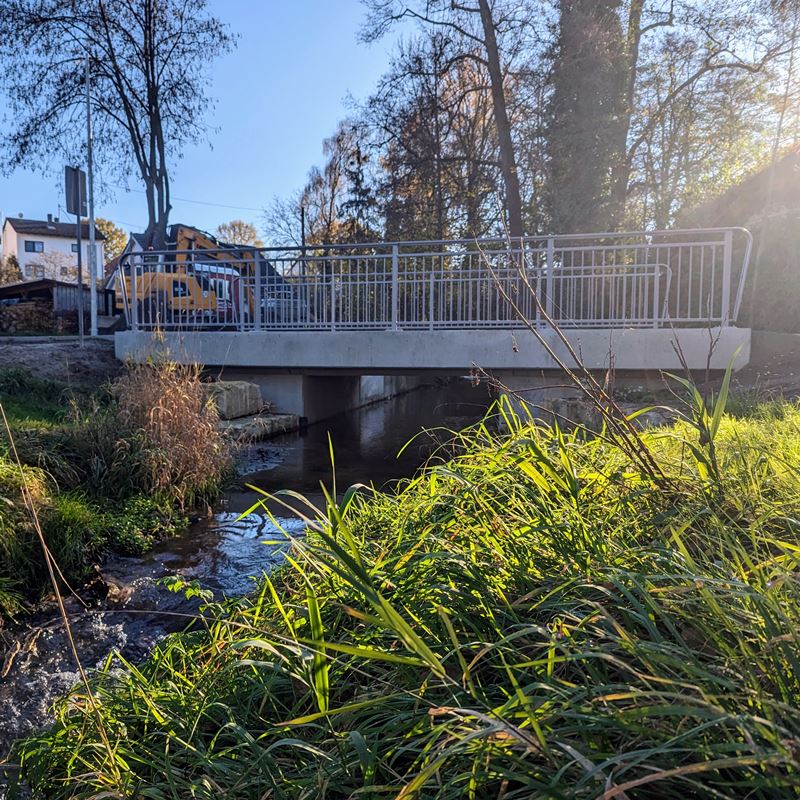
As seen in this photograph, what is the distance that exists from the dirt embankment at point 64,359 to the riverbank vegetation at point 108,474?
2763 millimetres

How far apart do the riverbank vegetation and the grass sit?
81.4 inches

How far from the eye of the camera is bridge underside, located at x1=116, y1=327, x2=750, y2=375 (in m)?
9.23

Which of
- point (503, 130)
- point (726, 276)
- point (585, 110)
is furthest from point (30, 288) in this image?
point (726, 276)

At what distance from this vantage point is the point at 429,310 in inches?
421

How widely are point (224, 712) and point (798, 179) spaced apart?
46.8 feet

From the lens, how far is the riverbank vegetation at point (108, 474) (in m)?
4.12

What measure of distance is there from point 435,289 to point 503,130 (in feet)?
28.8

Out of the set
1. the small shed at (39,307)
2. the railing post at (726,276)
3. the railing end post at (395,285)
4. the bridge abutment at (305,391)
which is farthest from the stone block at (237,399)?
the small shed at (39,307)

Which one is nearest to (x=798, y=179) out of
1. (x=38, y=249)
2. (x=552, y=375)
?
(x=552, y=375)

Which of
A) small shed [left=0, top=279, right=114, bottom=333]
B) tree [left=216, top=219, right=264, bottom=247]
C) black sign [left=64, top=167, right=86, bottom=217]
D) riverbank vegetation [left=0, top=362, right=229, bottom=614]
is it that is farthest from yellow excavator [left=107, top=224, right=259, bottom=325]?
tree [left=216, top=219, right=264, bottom=247]

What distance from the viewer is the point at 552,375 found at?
10.3 meters

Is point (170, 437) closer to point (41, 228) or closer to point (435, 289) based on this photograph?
point (435, 289)

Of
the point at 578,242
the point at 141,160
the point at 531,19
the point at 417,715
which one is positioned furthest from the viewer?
the point at 141,160

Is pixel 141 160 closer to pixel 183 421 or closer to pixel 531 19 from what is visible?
pixel 531 19
